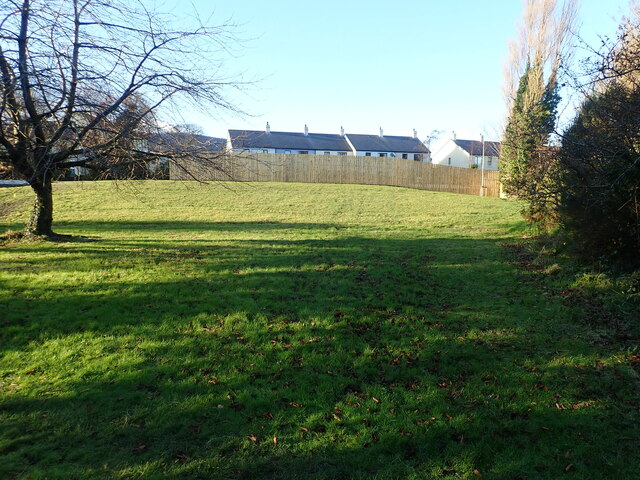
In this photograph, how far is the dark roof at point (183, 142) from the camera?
302 inches

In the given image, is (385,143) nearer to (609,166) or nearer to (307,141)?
(307,141)

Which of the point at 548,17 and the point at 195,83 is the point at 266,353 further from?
the point at 548,17

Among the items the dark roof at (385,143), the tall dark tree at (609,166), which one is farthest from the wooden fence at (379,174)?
the tall dark tree at (609,166)

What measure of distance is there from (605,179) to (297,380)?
19.3 feet

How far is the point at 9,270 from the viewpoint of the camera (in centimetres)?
743

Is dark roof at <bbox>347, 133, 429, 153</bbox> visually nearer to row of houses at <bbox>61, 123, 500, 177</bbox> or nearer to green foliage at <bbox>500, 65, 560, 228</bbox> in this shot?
row of houses at <bbox>61, 123, 500, 177</bbox>

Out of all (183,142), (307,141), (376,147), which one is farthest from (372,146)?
(183,142)

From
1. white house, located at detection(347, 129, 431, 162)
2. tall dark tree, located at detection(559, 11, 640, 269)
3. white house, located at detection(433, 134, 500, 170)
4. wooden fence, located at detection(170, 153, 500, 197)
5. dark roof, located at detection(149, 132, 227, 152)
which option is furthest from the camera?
white house, located at detection(433, 134, 500, 170)

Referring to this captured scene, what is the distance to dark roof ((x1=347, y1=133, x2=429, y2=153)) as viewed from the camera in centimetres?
4797

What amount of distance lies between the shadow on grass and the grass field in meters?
0.02

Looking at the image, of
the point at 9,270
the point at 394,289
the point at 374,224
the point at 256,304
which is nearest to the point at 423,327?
the point at 394,289

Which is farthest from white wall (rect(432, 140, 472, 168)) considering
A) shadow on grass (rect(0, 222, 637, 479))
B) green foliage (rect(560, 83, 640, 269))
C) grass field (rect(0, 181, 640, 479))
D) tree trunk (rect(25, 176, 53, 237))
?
tree trunk (rect(25, 176, 53, 237))

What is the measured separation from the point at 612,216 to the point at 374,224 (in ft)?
29.1

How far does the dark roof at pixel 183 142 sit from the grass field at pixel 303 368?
230 centimetres
